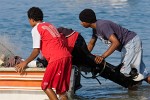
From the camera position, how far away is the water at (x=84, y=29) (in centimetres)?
998

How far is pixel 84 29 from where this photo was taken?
18172mm

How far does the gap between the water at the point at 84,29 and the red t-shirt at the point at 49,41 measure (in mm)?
2160

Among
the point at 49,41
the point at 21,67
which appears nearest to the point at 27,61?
the point at 21,67

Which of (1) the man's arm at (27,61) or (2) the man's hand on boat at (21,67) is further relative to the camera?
(2) the man's hand on boat at (21,67)

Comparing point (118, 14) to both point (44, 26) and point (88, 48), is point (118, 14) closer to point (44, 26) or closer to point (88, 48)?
point (88, 48)

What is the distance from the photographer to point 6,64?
28.2 ft

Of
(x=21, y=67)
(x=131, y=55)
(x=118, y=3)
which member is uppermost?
(x=21, y=67)

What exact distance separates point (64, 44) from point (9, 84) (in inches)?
48.0

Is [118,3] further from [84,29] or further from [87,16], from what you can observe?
[87,16]

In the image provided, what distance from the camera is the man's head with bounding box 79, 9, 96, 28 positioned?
342 inches

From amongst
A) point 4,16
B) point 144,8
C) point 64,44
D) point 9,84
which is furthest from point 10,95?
point 144,8

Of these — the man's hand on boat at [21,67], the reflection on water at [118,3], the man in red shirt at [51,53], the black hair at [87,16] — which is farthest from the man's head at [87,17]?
the reflection on water at [118,3]

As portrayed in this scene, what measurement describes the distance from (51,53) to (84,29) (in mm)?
10630

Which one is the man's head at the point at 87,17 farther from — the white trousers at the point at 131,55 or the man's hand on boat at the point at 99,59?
the white trousers at the point at 131,55
